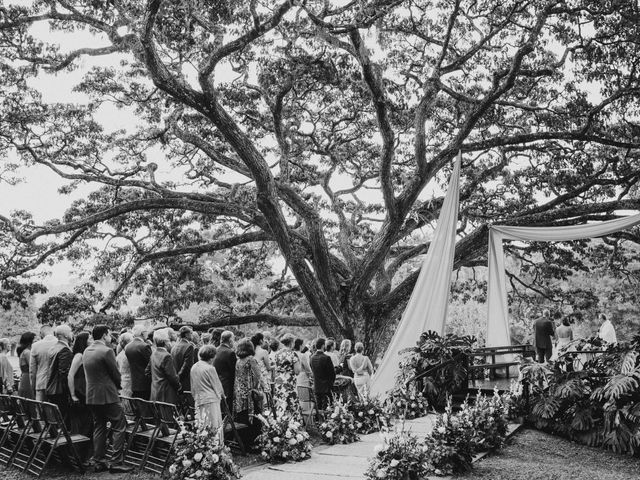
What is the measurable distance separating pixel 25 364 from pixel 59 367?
1.42m

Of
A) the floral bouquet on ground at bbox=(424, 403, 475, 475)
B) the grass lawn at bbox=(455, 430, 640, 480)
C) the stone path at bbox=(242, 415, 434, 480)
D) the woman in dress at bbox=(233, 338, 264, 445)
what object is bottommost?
the grass lawn at bbox=(455, 430, 640, 480)

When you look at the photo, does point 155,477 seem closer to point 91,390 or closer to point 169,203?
point 91,390

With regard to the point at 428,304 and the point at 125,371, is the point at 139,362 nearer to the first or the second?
the point at 125,371

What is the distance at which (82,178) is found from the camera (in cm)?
1334

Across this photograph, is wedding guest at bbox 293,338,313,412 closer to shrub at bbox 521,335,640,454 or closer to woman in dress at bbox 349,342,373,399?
woman in dress at bbox 349,342,373,399

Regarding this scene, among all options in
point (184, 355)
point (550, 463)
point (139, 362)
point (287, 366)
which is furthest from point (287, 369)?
point (550, 463)

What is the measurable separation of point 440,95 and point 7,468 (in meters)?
11.4

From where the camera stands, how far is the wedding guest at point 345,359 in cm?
1012

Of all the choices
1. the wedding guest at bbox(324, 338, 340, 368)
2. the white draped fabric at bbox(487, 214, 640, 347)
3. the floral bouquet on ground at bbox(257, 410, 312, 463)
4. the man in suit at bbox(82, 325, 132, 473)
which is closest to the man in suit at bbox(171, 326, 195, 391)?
the man in suit at bbox(82, 325, 132, 473)

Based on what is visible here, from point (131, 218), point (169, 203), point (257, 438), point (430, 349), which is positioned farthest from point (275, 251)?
point (257, 438)

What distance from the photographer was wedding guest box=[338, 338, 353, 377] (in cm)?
1012

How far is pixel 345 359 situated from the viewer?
10.2 meters

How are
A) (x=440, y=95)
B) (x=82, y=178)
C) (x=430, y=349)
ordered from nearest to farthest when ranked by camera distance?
1. (x=430, y=349)
2. (x=82, y=178)
3. (x=440, y=95)

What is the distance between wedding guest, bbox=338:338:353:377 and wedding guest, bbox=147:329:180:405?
11.7 ft
